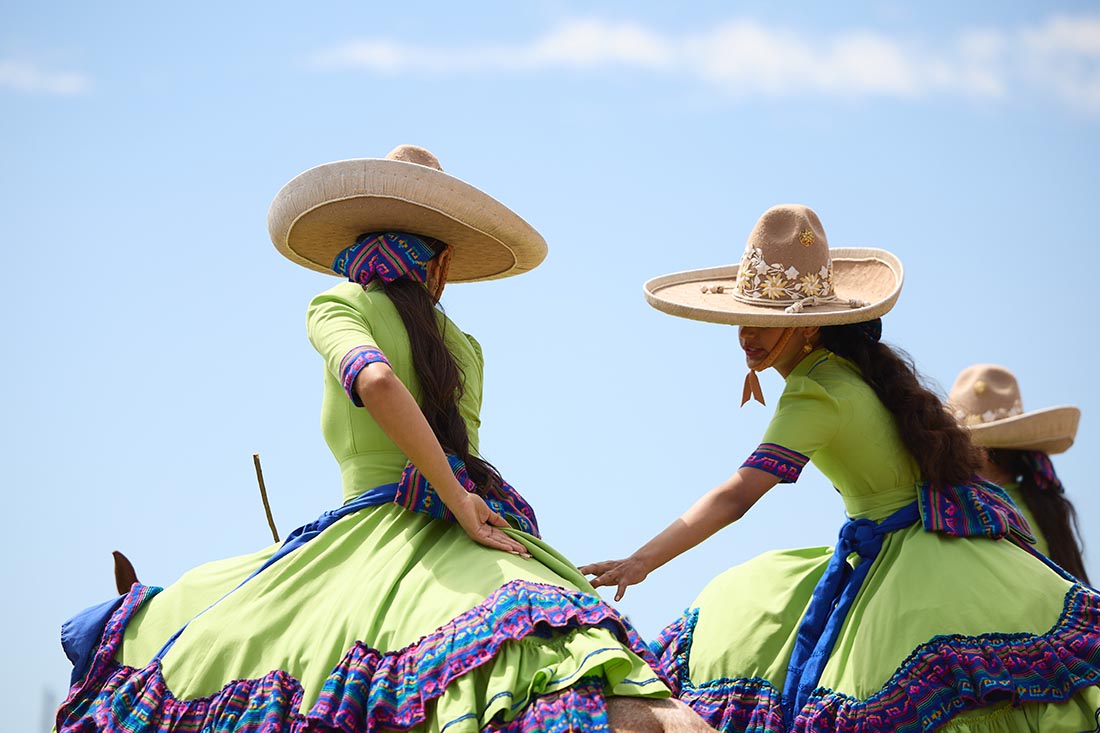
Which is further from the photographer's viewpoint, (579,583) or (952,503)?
(952,503)

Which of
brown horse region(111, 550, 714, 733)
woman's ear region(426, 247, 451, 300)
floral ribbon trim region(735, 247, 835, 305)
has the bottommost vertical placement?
brown horse region(111, 550, 714, 733)

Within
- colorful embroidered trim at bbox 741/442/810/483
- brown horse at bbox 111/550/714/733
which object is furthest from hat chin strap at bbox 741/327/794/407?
brown horse at bbox 111/550/714/733

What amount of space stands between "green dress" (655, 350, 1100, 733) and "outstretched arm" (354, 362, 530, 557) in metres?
1.48

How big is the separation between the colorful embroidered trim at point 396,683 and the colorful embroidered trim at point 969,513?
1.71 m

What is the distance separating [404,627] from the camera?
457 cm

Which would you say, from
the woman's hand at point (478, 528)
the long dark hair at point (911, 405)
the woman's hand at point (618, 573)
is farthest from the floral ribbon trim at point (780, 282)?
the woman's hand at point (478, 528)

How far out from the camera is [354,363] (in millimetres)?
4820

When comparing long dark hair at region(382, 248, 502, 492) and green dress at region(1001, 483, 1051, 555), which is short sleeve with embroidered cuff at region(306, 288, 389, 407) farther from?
green dress at region(1001, 483, 1051, 555)

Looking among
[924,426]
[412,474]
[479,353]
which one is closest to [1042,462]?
[924,426]

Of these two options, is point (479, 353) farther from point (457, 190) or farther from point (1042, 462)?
point (1042, 462)

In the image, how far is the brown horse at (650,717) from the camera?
427 cm

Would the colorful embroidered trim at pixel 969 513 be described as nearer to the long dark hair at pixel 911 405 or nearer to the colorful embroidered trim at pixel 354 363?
the long dark hair at pixel 911 405

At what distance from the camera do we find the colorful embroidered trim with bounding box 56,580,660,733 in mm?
4359

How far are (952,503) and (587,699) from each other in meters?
2.29
